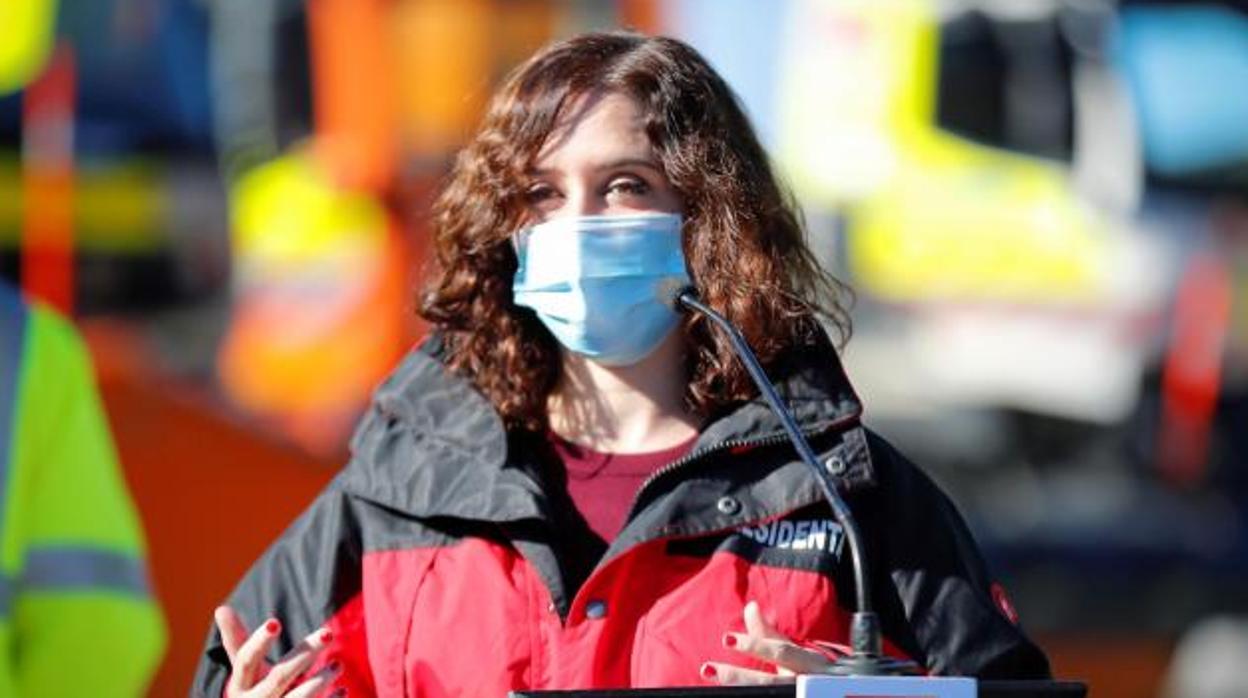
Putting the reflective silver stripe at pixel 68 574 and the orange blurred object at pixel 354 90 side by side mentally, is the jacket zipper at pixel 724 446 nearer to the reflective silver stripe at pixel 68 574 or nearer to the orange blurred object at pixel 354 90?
the reflective silver stripe at pixel 68 574

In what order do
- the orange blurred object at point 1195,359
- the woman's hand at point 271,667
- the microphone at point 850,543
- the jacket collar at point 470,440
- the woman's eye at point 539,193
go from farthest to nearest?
the orange blurred object at point 1195,359 → the woman's eye at point 539,193 → the jacket collar at point 470,440 → the woman's hand at point 271,667 → the microphone at point 850,543

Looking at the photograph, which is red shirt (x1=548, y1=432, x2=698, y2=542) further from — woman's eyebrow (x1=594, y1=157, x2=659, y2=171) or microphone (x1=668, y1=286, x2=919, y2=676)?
woman's eyebrow (x1=594, y1=157, x2=659, y2=171)

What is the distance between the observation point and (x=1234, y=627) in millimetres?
6578

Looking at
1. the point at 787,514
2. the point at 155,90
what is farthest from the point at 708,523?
the point at 155,90

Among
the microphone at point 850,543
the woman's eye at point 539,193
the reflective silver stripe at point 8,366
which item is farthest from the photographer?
the reflective silver stripe at point 8,366

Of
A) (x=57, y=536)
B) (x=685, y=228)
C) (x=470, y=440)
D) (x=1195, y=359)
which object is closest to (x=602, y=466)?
(x=470, y=440)

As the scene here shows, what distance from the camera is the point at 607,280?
269 centimetres

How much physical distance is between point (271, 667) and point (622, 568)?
351 mm

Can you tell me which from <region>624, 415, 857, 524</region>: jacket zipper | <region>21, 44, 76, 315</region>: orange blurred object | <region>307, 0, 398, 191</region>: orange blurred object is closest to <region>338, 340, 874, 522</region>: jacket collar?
<region>624, 415, 857, 524</region>: jacket zipper

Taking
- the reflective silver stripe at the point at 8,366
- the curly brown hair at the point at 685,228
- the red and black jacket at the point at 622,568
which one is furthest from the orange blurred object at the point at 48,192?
the red and black jacket at the point at 622,568

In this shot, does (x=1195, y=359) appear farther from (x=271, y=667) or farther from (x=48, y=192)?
(x=271, y=667)

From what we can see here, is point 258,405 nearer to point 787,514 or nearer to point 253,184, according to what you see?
point 253,184

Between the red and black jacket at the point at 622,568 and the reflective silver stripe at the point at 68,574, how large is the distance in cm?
52

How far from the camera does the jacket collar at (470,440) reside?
2668mm
